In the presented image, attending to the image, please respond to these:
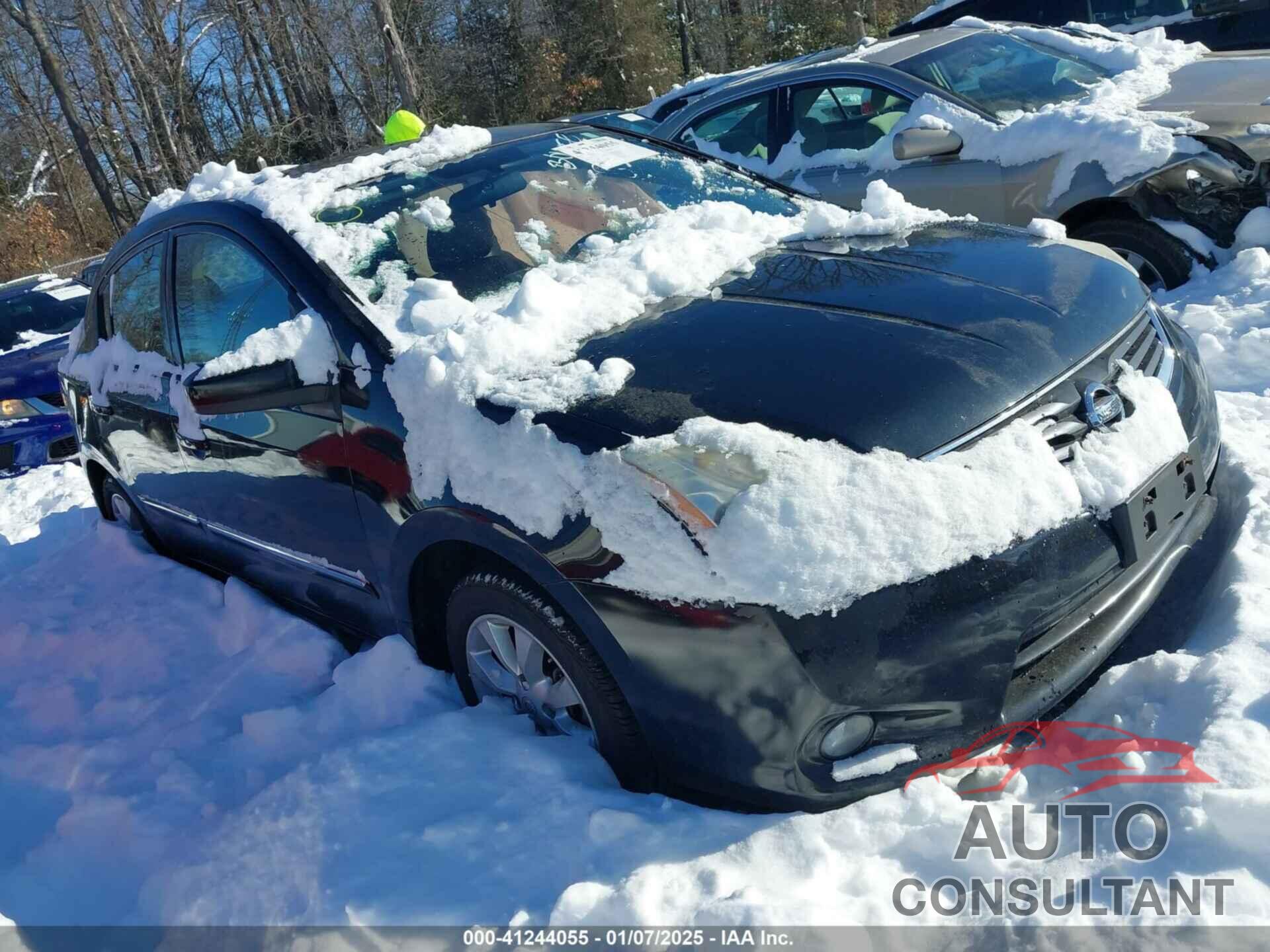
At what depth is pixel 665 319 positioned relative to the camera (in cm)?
281

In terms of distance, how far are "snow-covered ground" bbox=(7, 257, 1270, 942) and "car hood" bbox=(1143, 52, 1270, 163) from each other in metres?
1.76

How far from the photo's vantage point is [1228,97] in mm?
5199

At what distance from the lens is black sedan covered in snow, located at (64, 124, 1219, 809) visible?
2.18 m

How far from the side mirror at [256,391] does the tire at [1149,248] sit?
378cm

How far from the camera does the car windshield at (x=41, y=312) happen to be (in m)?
8.45

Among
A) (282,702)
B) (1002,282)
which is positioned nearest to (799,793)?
(1002,282)

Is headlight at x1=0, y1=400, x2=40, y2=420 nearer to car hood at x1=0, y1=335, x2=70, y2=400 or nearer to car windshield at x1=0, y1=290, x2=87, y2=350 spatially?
car hood at x1=0, y1=335, x2=70, y2=400

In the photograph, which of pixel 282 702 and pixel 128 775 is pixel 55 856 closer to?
pixel 128 775

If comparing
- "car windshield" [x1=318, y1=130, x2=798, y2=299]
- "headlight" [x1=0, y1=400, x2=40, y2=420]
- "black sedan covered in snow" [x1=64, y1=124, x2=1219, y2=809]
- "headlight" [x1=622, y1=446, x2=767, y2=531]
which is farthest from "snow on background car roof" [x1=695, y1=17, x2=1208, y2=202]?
"headlight" [x1=0, y1=400, x2=40, y2=420]

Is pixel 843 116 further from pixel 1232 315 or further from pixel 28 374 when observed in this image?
pixel 28 374

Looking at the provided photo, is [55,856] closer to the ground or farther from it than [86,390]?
closer to the ground

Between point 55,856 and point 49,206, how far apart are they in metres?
30.3

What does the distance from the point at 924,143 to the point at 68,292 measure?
7353 mm

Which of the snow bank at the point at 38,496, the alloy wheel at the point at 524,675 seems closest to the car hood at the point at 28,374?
the snow bank at the point at 38,496
